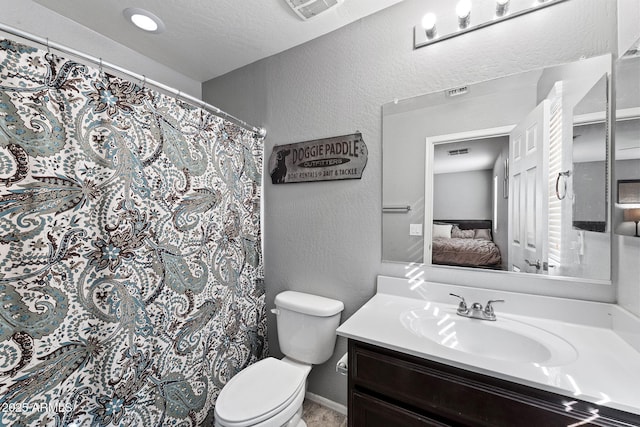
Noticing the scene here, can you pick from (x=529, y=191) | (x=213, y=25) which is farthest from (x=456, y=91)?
(x=213, y=25)

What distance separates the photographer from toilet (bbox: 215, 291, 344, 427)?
1133 mm

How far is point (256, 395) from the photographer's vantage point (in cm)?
122

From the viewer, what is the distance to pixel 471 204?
127 centimetres

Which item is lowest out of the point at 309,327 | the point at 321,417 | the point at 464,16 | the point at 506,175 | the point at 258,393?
the point at 321,417

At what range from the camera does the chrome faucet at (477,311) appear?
3.76 ft

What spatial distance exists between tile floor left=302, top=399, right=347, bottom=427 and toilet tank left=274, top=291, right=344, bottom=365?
0.37 meters

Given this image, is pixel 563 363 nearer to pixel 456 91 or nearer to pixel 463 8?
pixel 456 91

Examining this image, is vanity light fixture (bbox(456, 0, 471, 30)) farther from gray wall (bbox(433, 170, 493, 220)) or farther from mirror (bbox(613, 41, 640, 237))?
gray wall (bbox(433, 170, 493, 220))

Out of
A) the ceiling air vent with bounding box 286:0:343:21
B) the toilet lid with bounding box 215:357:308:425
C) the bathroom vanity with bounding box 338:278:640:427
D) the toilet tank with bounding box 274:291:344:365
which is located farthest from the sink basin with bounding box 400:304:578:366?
the ceiling air vent with bounding box 286:0:343:21

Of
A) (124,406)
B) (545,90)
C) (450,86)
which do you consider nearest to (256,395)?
(124,406)

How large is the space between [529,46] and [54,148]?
1997mm

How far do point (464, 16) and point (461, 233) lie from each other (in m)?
1.05

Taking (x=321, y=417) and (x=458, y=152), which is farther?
(x=321, y=417)

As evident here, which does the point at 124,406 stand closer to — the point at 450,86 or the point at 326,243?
the point at 326,243
